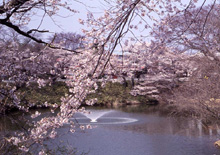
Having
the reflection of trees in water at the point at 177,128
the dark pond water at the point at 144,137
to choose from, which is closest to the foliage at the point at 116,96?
the dark pond water at the point at 144,137

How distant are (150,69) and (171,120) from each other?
24.4 feet

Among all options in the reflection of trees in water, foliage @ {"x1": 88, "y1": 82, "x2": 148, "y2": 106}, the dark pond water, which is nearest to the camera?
the dark pond water

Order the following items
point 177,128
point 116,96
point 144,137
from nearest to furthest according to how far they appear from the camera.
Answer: point 144,137, point 177,128, point 116,96

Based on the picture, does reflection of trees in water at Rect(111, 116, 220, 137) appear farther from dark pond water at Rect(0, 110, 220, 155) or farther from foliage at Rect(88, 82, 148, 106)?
foliage at Rect(88, 82, 148, 106)

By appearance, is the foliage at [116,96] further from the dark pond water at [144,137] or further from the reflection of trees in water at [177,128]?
the reflection of trees in water at [177,128]

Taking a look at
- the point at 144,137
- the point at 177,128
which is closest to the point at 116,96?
the point at 177,128

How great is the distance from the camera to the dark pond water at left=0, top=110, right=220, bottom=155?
6.80m

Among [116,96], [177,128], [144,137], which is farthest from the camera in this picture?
[116,96]

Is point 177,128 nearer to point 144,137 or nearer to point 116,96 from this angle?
point 144,137

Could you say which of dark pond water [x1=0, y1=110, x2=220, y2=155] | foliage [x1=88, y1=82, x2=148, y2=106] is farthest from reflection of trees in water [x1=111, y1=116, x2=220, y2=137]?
foliage [x1=88, y1=82, x2=148, y2=106]

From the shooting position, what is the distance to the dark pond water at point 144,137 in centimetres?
680

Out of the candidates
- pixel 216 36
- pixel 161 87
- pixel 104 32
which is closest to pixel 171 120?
pixel 216 36

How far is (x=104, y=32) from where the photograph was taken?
346 centimetres

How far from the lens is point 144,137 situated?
8.23 metres
